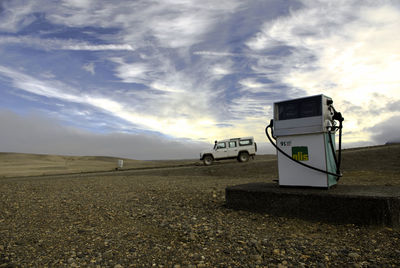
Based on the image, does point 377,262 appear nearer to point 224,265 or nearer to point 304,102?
point 224,265

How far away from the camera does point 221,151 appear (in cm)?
2467

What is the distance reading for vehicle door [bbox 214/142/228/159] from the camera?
24.6 meters

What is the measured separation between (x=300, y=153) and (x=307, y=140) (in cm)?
32

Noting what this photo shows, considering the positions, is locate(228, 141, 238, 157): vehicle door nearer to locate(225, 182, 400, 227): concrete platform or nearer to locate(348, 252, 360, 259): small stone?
locate(225, 182, 400, 227): concrete platform

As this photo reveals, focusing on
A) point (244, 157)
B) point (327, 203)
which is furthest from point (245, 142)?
point (327, 203)

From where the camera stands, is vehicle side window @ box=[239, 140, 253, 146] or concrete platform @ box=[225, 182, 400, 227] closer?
concrete platform @ box=[225, 182, 400, 227]

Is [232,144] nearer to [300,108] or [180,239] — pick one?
[300,108]

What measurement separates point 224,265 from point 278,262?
0.70m

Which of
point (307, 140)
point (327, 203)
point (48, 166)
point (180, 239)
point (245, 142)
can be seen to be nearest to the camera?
point (180, 239)

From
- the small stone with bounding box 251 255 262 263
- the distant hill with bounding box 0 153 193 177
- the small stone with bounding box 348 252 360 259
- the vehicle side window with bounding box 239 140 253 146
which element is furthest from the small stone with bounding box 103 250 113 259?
the distant hill with bounding box 0 153 193 177

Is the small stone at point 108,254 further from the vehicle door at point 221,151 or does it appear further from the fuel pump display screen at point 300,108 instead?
the vehicle door at point 221,151

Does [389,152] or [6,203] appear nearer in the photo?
[6,203]

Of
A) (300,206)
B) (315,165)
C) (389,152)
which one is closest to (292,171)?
(315,165)

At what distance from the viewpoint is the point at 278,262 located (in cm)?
336
